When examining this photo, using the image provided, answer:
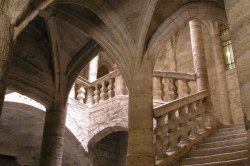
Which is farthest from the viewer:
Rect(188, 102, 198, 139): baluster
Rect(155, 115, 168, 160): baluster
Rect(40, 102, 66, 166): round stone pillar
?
Rect(40, 102, 66, 166): round stone pillar

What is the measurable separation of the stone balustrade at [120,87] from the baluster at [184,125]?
1.81m

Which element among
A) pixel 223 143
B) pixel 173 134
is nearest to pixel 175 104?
pixel 173 134

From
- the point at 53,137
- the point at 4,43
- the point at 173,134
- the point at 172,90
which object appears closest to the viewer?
the point at 4,43

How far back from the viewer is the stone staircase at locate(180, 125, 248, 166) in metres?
5.14

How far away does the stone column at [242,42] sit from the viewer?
280 cm

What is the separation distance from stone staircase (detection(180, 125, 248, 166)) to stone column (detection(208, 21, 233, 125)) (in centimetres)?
424

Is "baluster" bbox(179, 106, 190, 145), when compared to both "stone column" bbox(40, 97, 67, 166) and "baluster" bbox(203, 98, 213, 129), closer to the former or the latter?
"baluster" bbox(203, 98, 213, 129)

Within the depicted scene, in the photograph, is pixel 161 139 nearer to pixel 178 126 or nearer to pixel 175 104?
pixel 178 126

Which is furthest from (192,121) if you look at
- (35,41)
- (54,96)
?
(35,41)

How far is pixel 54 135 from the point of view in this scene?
23.1 feet

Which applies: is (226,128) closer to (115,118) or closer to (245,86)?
(115,118)

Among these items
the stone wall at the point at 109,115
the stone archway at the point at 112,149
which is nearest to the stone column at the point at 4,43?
the stone wall at the point at 109,115

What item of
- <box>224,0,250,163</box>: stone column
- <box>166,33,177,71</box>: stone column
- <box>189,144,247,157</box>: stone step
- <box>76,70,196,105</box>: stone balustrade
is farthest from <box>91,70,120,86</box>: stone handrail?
<box>224,0,250,163</box>: stone column

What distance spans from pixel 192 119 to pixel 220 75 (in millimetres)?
5473
